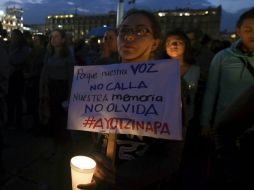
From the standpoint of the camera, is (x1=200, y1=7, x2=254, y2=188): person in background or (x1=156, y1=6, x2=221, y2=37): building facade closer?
(x1=200, y1=7, x2=254, y2=188): person in background

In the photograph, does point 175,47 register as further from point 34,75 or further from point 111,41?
point 34,75

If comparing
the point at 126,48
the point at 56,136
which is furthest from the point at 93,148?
the point at 56,136

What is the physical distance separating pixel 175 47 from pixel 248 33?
1.17m

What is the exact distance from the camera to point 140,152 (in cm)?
163

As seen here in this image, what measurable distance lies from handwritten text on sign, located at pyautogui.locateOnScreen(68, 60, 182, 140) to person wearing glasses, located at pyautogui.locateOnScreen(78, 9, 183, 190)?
0.08 meters

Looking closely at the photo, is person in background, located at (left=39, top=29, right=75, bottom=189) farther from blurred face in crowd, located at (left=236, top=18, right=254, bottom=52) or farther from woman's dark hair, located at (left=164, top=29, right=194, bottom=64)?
blurred face in crowd, located at (left=236, top=18, right=254, bottom=52)

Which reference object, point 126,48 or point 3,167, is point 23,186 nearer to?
point 3,167

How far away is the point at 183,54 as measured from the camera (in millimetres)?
4348

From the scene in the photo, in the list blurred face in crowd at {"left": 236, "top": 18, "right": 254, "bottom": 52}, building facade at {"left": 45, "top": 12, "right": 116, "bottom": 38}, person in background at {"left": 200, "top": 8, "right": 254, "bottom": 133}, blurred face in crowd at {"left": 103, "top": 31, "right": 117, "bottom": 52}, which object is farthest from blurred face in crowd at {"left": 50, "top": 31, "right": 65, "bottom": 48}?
building facade at {"left": 45, "top": 12, "right": 116, "bottom": 38}

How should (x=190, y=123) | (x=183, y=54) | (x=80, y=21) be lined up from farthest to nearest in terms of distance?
1. (x=80, y=21)
2. (x=183, y=54)
3. (x=190, y=123)

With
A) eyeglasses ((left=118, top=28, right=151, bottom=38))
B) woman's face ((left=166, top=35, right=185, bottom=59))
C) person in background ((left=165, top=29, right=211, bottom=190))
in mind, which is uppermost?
eyeglasses ((left=118, top=28, right=151, bottom=38))

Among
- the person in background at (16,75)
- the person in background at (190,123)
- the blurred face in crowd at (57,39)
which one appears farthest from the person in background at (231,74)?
the person in background at (16,75)

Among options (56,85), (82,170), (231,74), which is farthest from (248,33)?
(56,85)

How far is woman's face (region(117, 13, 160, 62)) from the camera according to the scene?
1813mm
